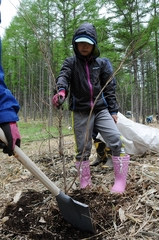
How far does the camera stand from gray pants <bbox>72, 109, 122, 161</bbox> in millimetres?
2353

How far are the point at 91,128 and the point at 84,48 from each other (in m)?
0.83

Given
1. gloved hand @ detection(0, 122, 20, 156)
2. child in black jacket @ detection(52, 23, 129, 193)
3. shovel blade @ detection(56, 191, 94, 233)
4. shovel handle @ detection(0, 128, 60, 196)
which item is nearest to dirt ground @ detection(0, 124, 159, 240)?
shovel blade @ detection(56, 191, 94, 233)

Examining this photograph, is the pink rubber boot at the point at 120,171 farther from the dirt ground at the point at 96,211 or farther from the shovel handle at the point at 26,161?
the shovel handle at the point at 26,161

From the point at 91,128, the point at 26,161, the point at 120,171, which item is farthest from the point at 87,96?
the point at 26,161

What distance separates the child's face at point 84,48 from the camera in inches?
91.9

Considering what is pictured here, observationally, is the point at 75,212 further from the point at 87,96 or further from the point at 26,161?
the point at 87,96

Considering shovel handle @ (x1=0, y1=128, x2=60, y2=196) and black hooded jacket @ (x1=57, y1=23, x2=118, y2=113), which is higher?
black hooded jacket @ (x1=57, y1=23, x2=118, y2=113)

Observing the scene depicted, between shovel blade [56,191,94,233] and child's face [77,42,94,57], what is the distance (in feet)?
4.70

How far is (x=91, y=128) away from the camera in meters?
2.43

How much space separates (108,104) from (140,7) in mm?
10382

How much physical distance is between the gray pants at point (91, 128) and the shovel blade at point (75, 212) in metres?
0.66

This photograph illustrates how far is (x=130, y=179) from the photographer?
2447 mm

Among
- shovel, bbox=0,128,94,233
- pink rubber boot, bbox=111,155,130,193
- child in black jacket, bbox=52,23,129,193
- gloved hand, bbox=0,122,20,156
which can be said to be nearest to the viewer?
gloved hand, bbox=0,122,20,156

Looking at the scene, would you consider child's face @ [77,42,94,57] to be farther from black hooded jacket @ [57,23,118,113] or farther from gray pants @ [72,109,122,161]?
gray pants @ [72,109,122,161]
